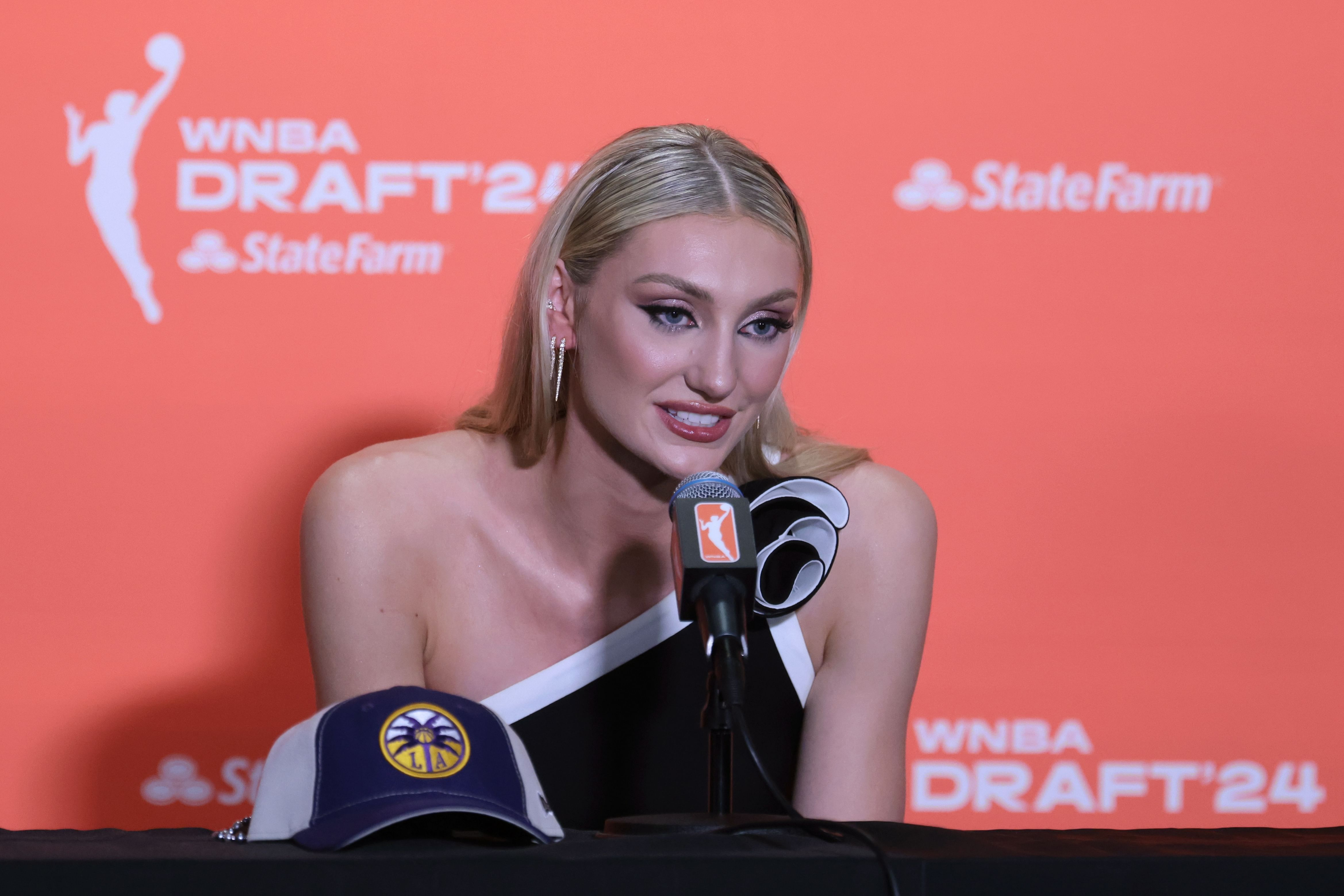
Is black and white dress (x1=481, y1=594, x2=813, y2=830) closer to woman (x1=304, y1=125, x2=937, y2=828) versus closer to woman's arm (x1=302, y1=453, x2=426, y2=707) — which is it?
woman (x1=304, y1=125, x2=937, y2=828)

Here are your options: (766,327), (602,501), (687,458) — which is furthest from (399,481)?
(766,327)

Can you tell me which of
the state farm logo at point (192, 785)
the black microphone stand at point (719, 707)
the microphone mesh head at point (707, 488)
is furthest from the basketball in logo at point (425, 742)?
the state farm logo at point (192, 785)

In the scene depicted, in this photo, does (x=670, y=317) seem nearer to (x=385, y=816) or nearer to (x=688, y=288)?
(x=688, y=288)

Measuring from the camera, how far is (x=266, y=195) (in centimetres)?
231

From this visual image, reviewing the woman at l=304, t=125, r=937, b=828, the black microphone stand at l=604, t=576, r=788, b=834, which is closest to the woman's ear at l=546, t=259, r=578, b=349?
the woman at l=304, t=125, r=937, b=828

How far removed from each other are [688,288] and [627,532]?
1.30 ft

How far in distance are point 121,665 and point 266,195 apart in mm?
906

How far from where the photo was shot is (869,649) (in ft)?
5.68

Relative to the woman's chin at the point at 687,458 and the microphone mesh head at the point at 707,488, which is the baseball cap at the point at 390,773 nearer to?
the microphone mesh head at the point at 707,488

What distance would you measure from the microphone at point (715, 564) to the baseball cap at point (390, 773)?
0.52 feet

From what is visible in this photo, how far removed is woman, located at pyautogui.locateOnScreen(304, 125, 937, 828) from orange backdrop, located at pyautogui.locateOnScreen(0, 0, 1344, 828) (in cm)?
65

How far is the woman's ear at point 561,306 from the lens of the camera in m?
1.66

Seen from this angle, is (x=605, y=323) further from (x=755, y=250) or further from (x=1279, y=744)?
(x=1279, y=744)

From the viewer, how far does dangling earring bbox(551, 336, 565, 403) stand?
1.69m
